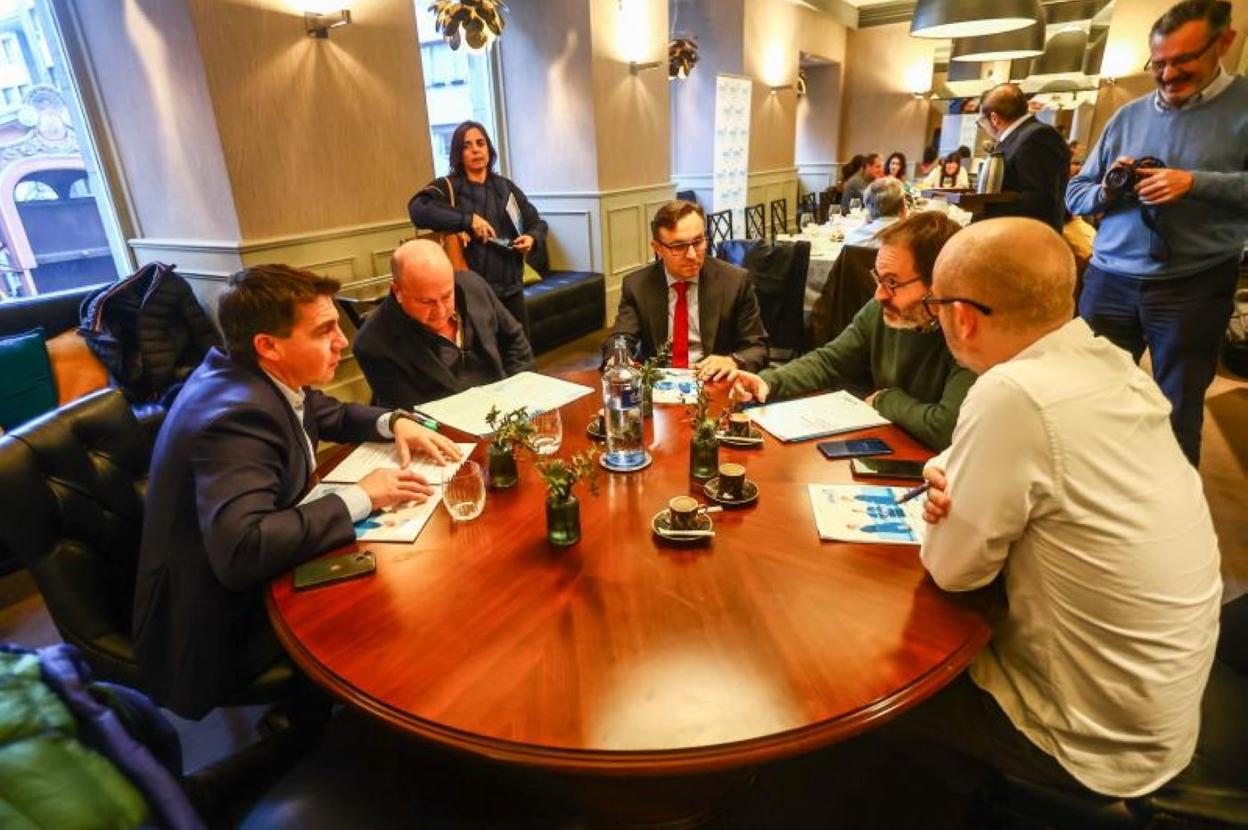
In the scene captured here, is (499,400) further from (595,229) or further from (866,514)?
(595,229)

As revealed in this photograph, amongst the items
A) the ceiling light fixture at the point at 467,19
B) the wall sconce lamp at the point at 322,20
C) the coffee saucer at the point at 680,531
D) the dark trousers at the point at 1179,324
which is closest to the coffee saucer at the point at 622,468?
the coffee saucer at the point at 680,531

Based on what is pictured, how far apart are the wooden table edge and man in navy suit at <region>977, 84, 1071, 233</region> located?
2.86 m

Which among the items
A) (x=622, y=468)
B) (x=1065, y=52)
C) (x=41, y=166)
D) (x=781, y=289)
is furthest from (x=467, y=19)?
(x=1065, y=52)

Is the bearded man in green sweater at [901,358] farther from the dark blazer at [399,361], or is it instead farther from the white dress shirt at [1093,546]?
the dark blazer at [399,361]

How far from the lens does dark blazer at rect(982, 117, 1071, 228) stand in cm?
294

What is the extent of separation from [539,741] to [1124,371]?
0.99m

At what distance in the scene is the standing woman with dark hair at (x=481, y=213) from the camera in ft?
11.9

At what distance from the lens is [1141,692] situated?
0.94 metres

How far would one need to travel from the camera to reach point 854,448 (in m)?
1.48

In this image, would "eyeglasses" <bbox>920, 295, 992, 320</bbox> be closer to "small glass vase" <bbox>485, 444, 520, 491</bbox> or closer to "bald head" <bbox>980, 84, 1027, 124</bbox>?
"small glass vase" <bbox>485, 444, 520, 491</bbox>

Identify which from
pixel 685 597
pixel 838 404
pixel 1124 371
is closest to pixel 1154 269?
pixel 838 404

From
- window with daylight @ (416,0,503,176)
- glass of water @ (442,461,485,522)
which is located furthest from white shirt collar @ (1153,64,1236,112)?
window with daylight @ (416,0,503,176)

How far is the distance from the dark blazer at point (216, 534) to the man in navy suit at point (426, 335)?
0.76 metres

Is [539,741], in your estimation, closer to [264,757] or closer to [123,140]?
[264,757]
